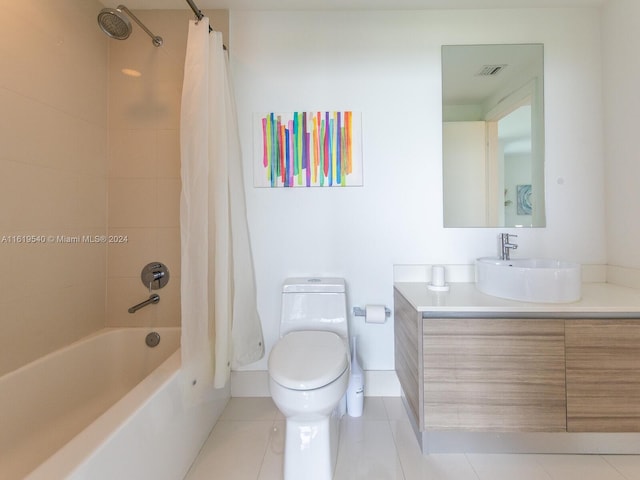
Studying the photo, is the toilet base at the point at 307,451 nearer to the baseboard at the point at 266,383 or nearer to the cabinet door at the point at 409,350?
the cabinet door at the point at 409,350

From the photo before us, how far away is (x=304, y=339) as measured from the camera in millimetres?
1341

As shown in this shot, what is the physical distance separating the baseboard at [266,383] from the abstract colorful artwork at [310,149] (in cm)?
115

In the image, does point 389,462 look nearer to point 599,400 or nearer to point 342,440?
point 342,440

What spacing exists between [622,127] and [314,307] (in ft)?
6.31

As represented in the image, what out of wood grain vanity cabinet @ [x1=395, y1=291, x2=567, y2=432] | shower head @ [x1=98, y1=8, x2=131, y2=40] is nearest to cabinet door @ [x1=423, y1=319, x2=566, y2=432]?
wood grain vanity cabinet @ [x1=395, y1=291, x2=567, y2=432]

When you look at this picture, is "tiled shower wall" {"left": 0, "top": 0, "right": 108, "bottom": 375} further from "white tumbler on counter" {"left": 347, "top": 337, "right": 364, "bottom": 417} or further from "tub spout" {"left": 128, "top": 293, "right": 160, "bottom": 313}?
"white tumbler on counter" {"left": 347, "top": 337, "right": 364, "bottom": 417}

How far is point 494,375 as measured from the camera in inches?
44.9

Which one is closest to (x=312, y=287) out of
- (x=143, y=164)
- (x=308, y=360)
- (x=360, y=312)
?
(x=360, y=312)

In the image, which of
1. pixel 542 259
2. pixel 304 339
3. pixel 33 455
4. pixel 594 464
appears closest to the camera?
pixel 33 455

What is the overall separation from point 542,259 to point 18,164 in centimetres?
265

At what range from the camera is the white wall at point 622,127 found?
1.44 metres

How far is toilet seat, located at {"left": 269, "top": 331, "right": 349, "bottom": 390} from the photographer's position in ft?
3.44

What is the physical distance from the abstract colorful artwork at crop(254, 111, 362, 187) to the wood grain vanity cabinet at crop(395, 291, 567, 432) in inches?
36.8

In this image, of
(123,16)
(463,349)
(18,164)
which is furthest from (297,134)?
(463,349)
